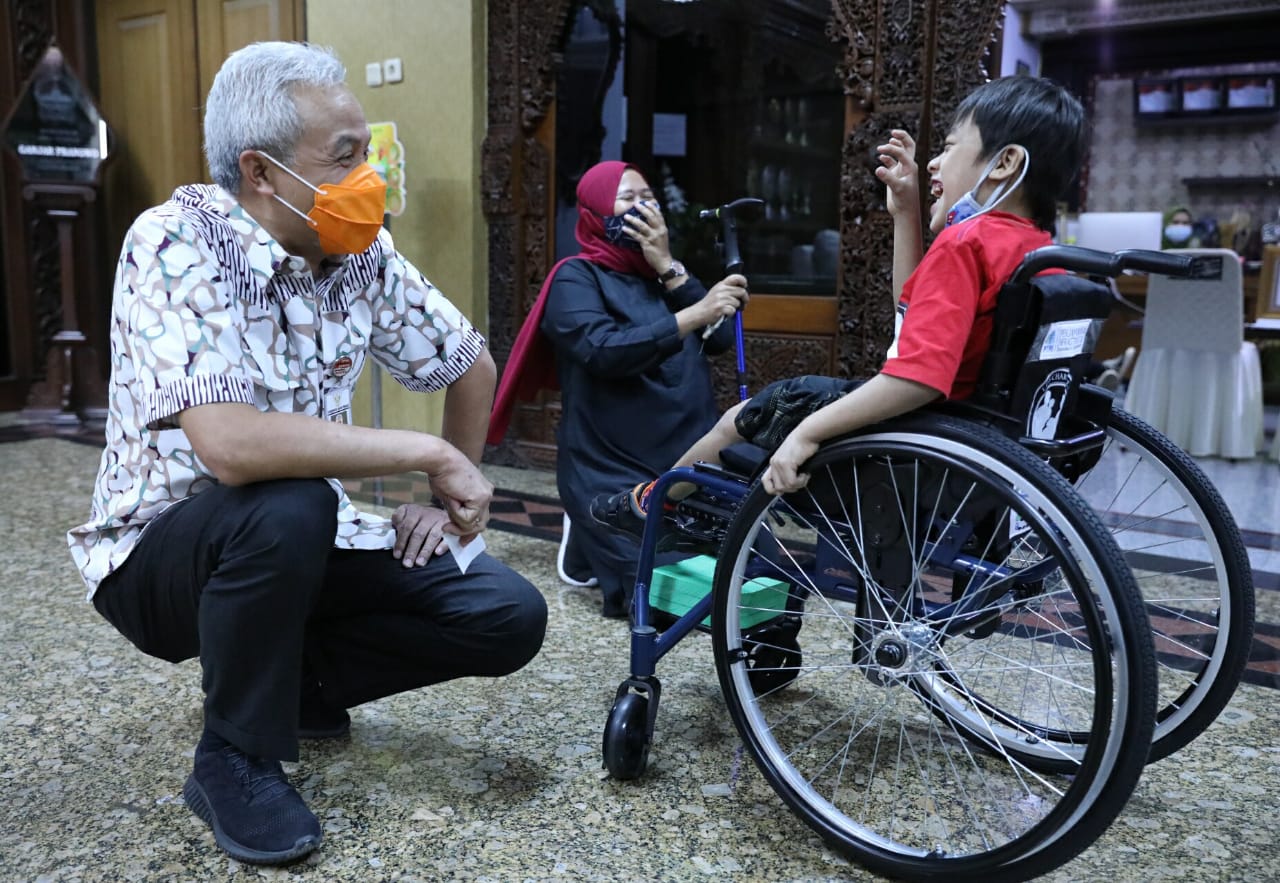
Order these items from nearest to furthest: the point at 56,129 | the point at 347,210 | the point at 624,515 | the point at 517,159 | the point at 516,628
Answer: the point at 347,210, the point at 516,628, the point at 624,515, the point at 517,159, the point at 56,129

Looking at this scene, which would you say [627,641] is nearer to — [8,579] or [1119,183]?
[8,579]

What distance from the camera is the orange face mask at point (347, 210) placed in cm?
132

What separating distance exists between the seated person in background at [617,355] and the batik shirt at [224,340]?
704 mm

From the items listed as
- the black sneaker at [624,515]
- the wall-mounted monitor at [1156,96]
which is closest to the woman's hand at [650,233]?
the black sneaker at [624,515]

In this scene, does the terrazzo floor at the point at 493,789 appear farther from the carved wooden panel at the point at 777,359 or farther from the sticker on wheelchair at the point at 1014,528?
the carved wooden panel at the point at 777,359

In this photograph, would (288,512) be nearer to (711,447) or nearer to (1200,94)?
(711,447)

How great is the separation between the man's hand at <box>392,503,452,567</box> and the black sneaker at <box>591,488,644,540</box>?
35 centimetres

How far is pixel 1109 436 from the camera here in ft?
4.61

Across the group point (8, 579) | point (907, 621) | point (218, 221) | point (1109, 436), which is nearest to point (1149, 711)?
point (907, 621)

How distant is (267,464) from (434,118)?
3.16m

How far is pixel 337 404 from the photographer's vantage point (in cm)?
149

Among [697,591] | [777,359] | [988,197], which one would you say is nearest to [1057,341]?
[988,197]

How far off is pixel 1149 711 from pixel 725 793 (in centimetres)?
64

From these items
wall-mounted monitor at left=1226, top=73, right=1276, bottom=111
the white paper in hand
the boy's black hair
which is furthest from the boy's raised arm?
wall-mounted monitor at left=1226, top=73, right=1276, bottom=111
